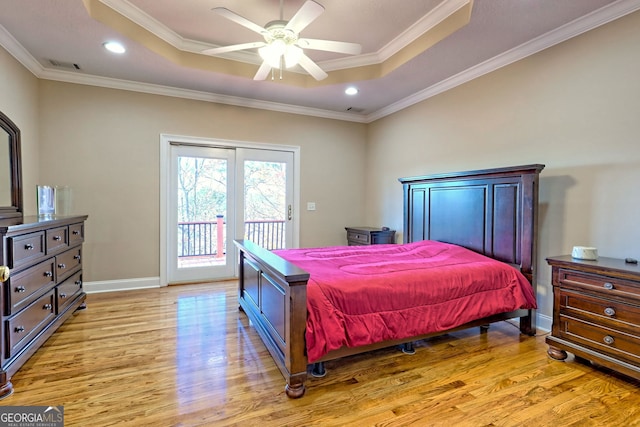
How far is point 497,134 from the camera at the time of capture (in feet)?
10.9

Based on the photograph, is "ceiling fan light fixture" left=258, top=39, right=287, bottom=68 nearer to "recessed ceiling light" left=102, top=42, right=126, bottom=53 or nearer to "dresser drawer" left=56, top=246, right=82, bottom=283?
"recessed ceiling light" left=102, top=42, right=126, bottom=53

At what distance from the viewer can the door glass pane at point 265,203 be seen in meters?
4.73

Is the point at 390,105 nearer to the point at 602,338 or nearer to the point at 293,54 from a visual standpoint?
the point at 293,54

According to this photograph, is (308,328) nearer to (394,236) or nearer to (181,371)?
(181,371)

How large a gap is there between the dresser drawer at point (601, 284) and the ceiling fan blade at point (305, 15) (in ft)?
8.31

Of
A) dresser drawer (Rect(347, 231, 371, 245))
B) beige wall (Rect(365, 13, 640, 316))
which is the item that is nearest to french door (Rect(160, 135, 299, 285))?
dresser drawer (Rect(347, 231, 371, 245))

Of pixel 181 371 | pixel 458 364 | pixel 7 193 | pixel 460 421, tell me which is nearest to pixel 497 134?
pixel 458 364

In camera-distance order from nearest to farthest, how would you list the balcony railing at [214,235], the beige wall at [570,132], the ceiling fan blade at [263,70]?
the beige wall at [570,132] → the ceiling fan blade at [263,70] → the balcony railing at [214,235]

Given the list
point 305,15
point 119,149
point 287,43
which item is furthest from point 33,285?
point 305,15

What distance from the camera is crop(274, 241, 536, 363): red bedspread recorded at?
1967 mm

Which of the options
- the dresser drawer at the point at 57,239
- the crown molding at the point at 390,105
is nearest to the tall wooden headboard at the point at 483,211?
the crown molding at the point at 390,105

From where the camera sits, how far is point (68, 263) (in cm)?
295

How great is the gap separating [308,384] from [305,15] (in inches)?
95.6

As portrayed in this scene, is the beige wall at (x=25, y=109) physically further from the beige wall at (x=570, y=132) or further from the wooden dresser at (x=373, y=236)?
the beige wall at (x=570, y=132)
